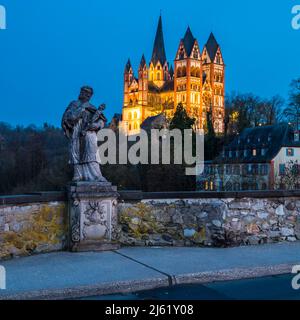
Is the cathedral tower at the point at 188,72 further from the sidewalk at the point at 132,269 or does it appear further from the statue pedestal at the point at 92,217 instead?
the sidewalk at the point at 132,269

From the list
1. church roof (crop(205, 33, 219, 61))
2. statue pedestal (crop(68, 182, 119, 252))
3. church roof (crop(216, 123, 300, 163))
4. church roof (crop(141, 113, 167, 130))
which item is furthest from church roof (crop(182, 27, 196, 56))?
statue pedestal (crop(68, 182, 119, 252))

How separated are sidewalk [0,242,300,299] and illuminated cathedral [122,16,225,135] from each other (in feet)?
402

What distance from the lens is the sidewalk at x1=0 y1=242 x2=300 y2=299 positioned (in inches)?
251

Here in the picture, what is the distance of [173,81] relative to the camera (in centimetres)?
14362

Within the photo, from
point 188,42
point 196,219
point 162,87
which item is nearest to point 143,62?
point 162,87

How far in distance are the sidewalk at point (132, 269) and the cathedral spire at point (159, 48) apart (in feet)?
471

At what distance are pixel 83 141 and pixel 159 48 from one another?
476ft

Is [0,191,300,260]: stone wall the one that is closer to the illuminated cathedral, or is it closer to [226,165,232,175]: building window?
[226,165,232,175]: building window

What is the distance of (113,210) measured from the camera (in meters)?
9.20

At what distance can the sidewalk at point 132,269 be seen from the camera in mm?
6379

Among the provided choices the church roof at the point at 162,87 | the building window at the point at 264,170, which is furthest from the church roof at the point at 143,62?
the building window at the point at 264,170

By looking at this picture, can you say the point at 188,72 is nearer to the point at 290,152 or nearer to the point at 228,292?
the point at 290,152

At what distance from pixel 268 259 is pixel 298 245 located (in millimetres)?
1761

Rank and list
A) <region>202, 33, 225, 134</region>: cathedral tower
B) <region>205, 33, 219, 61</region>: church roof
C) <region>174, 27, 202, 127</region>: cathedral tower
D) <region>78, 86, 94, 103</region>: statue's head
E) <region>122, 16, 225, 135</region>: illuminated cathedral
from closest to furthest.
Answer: <region>78, 86, 94, 103</region>: statue's head → <region>174, 27, 202, 127</region>: cathedral tower → <region>122, 16, 225, 135</region>: illuminated cathedral → <region>202, 33, 225, 134</region>: cathedral tower → <region>205, 33, 219, 61</region>: church roof
